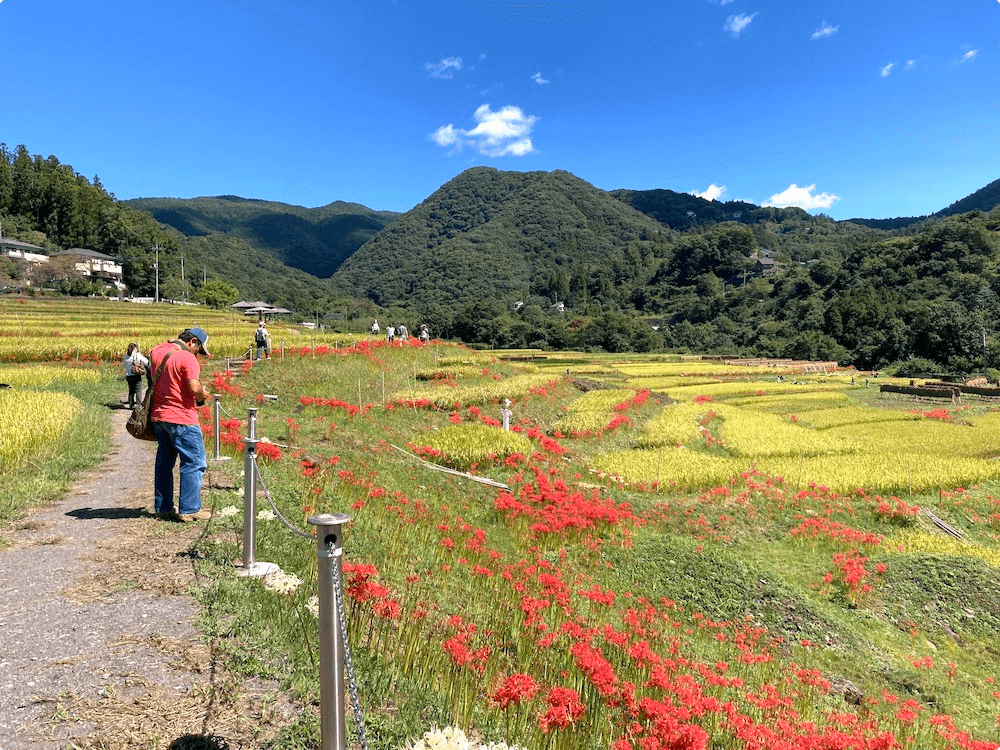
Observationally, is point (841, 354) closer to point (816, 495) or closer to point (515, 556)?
point (816, 495)

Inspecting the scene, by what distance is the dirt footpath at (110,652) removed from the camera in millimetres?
2799

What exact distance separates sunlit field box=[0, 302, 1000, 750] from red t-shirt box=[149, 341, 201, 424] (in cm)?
127

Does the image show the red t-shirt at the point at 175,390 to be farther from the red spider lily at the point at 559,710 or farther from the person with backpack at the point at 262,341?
the person with backpack at the point at 262,341

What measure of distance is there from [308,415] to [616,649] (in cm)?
1078

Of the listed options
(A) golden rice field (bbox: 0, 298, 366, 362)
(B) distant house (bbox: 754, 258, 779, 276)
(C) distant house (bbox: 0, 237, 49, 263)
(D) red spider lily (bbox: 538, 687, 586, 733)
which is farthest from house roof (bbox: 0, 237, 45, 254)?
(B) distant house (bbox: 754, 258, 779, 276)

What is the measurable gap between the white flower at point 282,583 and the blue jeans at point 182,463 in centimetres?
185

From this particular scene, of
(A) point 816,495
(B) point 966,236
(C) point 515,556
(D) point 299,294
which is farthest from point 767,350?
(D) point 299,294

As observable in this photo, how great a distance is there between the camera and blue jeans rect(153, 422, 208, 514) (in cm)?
568

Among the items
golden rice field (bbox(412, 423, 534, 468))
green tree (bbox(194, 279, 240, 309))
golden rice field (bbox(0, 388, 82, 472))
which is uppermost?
green tree (bbox(194, 279, 240, 309))

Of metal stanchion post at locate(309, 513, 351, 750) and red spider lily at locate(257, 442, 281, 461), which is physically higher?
metal stanchion post at locate(309, 513, 351, 750)

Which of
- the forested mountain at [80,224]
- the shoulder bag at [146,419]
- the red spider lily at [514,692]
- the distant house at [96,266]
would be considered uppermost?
the forested mountain at [80,224]

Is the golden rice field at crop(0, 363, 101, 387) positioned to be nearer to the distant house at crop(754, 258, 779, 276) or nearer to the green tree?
the green tree

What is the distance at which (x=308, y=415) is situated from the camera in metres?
14.1

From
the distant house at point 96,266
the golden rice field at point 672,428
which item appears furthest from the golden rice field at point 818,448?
the distant house at point 96,266
